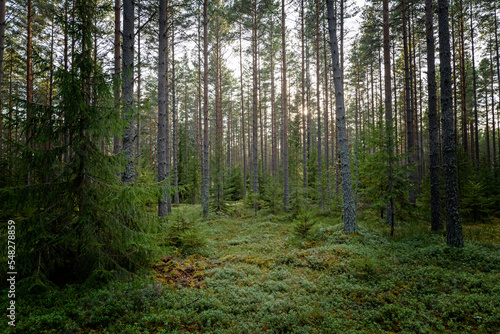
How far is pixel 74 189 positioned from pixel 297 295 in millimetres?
5143

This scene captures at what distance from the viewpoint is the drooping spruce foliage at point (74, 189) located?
13.8 ft

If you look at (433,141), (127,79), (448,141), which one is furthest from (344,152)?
(127,79)

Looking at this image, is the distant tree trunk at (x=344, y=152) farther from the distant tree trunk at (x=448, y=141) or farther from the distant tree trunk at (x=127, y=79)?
the distant tree trunk at (x=127, y=79)

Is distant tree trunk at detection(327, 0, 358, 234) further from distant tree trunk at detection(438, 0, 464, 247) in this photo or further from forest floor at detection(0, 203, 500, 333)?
distant tree trunk at detection(438, 0, 464, 247)

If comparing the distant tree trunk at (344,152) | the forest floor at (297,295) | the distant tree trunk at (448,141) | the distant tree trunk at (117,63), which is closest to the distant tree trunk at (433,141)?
the forest floor at (297,295)

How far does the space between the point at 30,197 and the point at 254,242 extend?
681 centimetres

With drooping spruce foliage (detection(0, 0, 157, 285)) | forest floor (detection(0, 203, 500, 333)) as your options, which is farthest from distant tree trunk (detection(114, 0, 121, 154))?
forest floor (detection(0, 203, 500, 333))

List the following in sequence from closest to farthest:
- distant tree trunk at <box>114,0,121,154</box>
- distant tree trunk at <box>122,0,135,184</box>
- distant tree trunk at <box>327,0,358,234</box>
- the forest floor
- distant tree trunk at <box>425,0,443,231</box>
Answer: the forest floor, distant tree trunk at <box>114,0,121,154</box>, distant tree trunk at <box>122,0,135,184</box>, distant tree trunk at <box>327,0,358,234</box>, distant tree trunk at <box>425,0,443,231</box>

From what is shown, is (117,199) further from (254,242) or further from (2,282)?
(254,242)

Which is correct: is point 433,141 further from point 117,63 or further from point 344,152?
point 117,63

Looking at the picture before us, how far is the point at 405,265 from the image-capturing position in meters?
5.86

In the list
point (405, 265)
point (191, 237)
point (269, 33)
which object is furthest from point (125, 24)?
point (269, 33)

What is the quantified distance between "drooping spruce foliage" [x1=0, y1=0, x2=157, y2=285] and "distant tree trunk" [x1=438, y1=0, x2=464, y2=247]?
8383 mm

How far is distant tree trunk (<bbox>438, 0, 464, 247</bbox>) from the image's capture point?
661 cm
